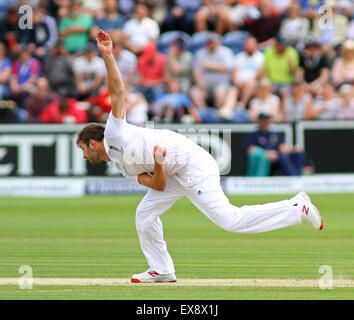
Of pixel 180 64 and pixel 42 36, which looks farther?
pixel 42 36

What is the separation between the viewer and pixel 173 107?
18.4m

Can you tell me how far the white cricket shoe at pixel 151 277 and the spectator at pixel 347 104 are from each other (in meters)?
11.6

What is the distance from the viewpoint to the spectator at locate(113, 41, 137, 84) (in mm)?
19391

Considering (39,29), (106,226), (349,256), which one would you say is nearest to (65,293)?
(349,256)

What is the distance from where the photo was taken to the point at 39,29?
20.4m

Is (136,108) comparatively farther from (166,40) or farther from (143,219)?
(143,219)

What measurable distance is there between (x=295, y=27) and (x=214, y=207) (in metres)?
13.4

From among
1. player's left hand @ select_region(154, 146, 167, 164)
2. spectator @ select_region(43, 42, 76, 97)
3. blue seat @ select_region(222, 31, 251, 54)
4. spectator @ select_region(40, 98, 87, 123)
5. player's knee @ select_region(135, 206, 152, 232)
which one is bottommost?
player's knee @ select_region(135, 206, 152, 232)

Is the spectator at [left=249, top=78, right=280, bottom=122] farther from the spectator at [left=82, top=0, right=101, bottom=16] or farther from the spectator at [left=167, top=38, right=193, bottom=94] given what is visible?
the spectator at [left=82, top=0, right=101, bottom=16]

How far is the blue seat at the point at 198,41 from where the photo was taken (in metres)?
20.2

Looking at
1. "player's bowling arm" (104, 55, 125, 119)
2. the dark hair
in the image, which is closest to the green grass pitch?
the dark hair

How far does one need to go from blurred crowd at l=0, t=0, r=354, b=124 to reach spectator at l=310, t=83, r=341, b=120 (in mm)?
22

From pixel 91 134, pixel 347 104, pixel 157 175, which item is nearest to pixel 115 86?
pixel 91 134
